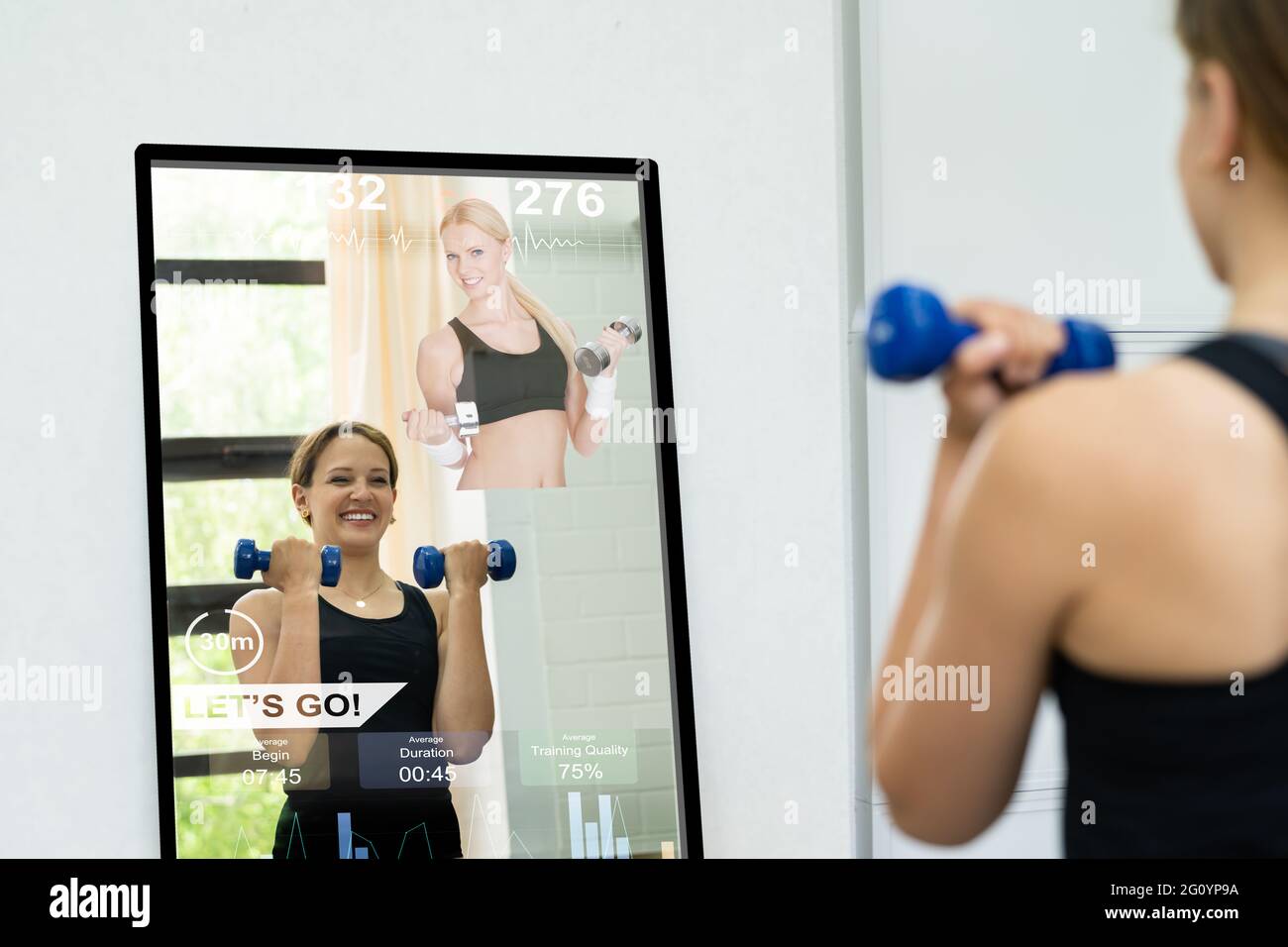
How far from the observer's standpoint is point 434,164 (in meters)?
1.51

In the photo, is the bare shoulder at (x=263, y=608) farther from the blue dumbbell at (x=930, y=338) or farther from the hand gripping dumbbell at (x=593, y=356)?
the blue dumbbell at (x=930, y=338)

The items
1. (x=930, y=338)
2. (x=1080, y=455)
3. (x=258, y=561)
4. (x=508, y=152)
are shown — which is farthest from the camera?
(x=508, y=152)

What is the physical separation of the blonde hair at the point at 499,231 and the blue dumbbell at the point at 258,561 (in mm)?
425

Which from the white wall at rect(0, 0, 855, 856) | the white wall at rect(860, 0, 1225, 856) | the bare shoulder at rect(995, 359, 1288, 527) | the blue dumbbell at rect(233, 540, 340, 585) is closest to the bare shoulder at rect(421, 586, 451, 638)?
the blue dumbbell at rect(233, 540, 340, 585)

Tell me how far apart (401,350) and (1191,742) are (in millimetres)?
1171

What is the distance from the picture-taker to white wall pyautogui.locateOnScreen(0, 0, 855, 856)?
1459mm

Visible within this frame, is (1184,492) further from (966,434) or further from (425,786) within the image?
(425,786)

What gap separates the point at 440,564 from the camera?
1477 mm

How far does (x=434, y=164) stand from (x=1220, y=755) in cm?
127

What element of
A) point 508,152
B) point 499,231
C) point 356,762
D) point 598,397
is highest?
point 508,152

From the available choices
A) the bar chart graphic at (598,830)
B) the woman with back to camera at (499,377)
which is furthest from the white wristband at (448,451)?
the bar chart graphic at (598,830)

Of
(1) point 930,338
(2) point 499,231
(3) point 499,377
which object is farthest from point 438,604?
(1) point 930,338

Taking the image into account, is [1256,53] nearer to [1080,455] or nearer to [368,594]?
[1080,455]
